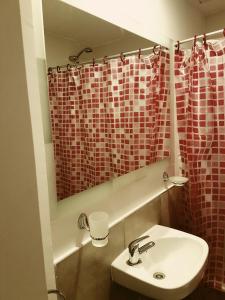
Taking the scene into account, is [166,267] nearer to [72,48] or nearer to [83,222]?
[83,222]

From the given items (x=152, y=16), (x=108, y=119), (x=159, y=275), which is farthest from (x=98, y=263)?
(x=152, y=16)

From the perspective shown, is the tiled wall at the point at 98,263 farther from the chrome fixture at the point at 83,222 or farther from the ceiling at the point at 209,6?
the ceiling at the point at 209,6

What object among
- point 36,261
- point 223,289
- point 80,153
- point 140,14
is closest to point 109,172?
point 80,153

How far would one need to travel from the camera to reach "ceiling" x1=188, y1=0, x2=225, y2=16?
199 centimetres

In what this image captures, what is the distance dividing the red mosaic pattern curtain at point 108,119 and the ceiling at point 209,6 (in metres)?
0.79

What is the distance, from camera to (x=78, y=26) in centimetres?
105

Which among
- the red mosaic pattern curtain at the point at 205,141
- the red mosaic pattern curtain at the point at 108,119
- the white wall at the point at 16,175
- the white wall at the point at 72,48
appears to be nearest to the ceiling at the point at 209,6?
the red mosaic pattern curtain at the point at 205,141

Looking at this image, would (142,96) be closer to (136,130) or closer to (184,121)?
(136,130)

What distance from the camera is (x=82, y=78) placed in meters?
1.09

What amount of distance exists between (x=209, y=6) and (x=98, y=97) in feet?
5.30

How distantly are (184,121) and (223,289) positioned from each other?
1256mm

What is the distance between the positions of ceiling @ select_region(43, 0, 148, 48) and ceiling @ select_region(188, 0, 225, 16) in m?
1.13

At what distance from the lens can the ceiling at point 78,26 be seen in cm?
92

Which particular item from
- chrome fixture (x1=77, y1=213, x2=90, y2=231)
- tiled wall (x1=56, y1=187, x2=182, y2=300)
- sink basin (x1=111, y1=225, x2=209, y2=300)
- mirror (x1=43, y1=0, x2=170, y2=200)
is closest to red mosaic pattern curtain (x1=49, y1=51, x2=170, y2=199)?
mirror (x1=43, y1=0, x2=170, y2=200)
